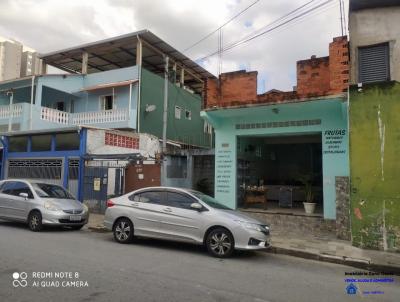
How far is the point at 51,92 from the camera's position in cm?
2244

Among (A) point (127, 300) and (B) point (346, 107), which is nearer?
(A) point (127, 300)

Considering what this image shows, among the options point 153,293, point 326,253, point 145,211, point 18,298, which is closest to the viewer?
point 18,298

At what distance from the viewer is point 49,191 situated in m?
11.4

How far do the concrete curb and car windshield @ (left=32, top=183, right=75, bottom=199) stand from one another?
22.3 ft

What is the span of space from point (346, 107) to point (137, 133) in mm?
11930

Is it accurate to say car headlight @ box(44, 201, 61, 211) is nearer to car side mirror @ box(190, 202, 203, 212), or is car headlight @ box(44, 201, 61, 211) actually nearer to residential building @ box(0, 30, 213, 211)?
residential building @ box(0, 30, 213, 211)

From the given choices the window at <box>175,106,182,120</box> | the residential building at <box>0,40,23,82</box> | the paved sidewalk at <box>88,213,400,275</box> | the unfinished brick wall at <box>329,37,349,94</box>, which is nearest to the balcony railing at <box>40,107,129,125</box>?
the window at <box>175,106,182,120</box>

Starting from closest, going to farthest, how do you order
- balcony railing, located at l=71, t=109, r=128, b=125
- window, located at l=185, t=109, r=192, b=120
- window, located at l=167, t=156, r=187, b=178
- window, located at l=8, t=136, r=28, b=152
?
window, located at l=167, t=156, r=187, b=178
window, located at l=8, t=136, r=28, b=152
balcony railing, located at l=71, t=109, r=128, b=125
window, located at l=185, t=109, r=192, b=120

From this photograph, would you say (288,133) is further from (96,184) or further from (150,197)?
(96,184)

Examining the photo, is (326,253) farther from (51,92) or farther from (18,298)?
(51,92)

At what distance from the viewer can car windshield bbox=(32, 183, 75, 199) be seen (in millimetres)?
11102

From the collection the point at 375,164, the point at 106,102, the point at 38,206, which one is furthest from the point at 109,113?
the point at 375,164

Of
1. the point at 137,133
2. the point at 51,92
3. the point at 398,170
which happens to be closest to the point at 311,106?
the point at 398,170

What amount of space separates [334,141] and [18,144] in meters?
15.4
